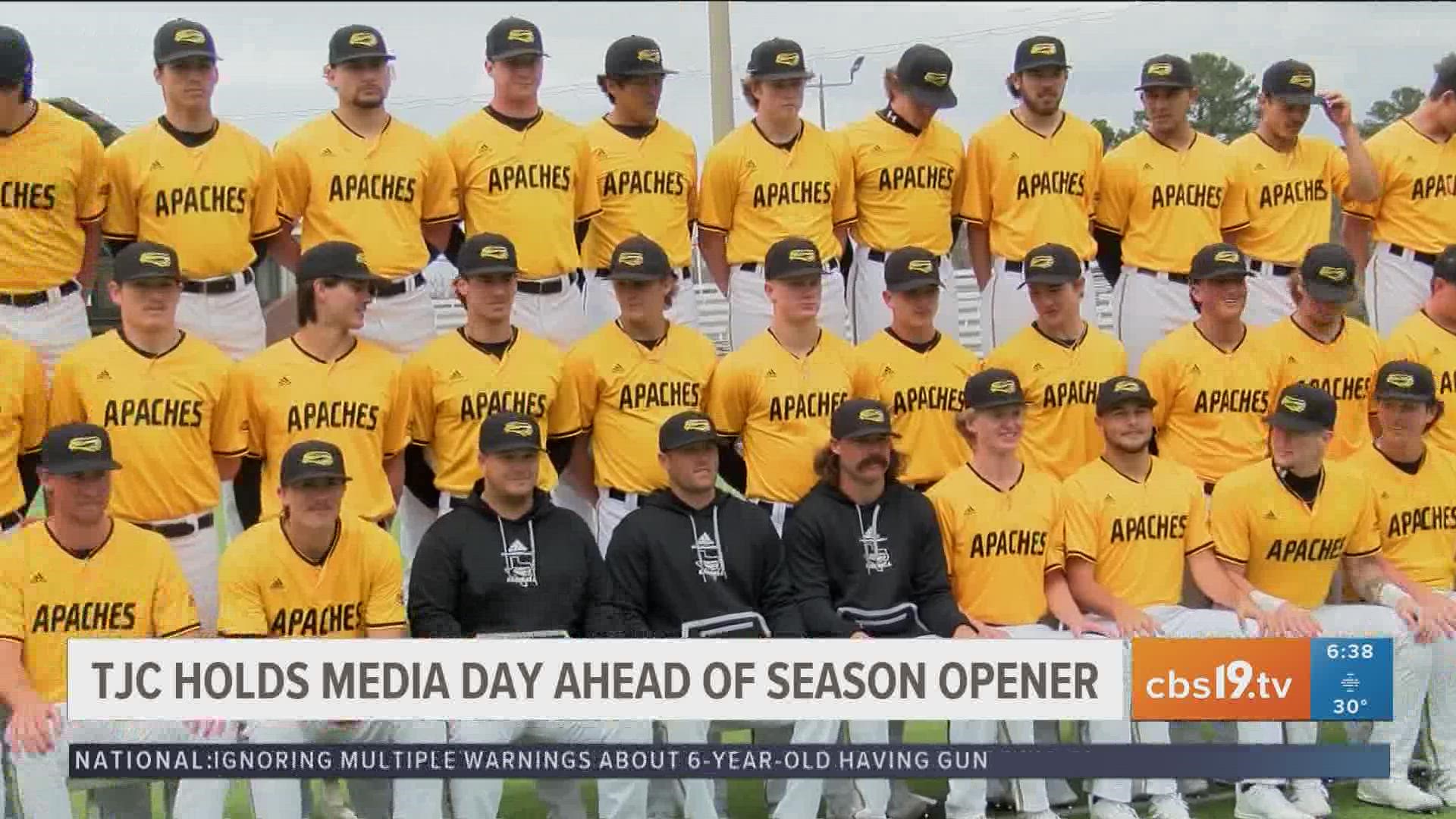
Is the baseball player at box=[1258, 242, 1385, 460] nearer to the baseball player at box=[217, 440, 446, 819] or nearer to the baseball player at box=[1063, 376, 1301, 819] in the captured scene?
the baseball player at box=[1063, 376, 1301, 819]

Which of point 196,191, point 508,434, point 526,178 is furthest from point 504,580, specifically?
point 196,191

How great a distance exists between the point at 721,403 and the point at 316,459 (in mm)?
2052

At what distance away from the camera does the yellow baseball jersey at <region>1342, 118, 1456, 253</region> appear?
31.1 ft

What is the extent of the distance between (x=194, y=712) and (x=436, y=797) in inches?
37.8

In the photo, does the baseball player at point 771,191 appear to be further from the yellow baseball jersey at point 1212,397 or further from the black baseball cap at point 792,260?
the yellow baseball jersey at point 1212,397

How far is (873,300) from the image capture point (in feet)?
31.1

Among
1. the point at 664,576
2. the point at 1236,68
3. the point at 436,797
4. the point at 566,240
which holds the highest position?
the point at 1236,68

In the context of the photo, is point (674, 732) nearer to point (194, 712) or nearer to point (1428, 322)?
point (194, 712)

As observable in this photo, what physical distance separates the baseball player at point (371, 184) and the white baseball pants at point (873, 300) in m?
2.21

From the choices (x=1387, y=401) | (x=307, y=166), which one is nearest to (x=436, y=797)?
(x=307, y=166)

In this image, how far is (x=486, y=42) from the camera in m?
8.91

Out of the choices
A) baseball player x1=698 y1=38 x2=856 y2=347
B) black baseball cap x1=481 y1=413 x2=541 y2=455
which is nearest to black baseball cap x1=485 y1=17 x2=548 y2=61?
baseball player x1=698 y1=38 x2=856 y2=347

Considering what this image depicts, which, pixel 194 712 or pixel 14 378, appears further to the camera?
pixel 14 378

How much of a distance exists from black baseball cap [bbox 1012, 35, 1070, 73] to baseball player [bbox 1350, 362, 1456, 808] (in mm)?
2263
